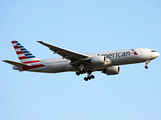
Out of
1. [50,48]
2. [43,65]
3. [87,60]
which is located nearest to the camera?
[50,48]

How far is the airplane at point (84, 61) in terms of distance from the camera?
146ft

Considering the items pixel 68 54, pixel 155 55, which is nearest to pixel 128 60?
pixel 155 55

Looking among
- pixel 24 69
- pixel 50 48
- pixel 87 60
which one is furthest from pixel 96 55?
pixel 24 69

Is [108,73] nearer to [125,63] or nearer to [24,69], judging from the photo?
[125,63]

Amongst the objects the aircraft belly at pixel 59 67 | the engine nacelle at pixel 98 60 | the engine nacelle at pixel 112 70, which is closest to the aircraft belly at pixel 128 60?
the engine nacelle at pixel 98 60

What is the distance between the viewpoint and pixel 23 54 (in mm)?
51156

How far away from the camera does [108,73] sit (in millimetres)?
50719

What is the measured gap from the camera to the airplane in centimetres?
4441

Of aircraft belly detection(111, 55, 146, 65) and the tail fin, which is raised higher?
the tail fin

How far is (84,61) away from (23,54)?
1154cm

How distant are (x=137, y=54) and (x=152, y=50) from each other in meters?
2.52

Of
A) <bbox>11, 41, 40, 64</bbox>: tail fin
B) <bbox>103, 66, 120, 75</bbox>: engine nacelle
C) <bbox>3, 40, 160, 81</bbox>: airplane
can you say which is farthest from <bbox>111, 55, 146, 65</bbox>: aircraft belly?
<bbox>11, 41, 40, 64</bbox>: tail fin

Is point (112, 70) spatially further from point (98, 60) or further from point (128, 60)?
point (98, 60)

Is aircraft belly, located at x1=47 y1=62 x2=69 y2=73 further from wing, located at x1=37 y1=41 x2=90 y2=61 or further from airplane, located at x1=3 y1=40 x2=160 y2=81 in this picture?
wing, located at x1=37 y1=41 x2=90 y2=61
